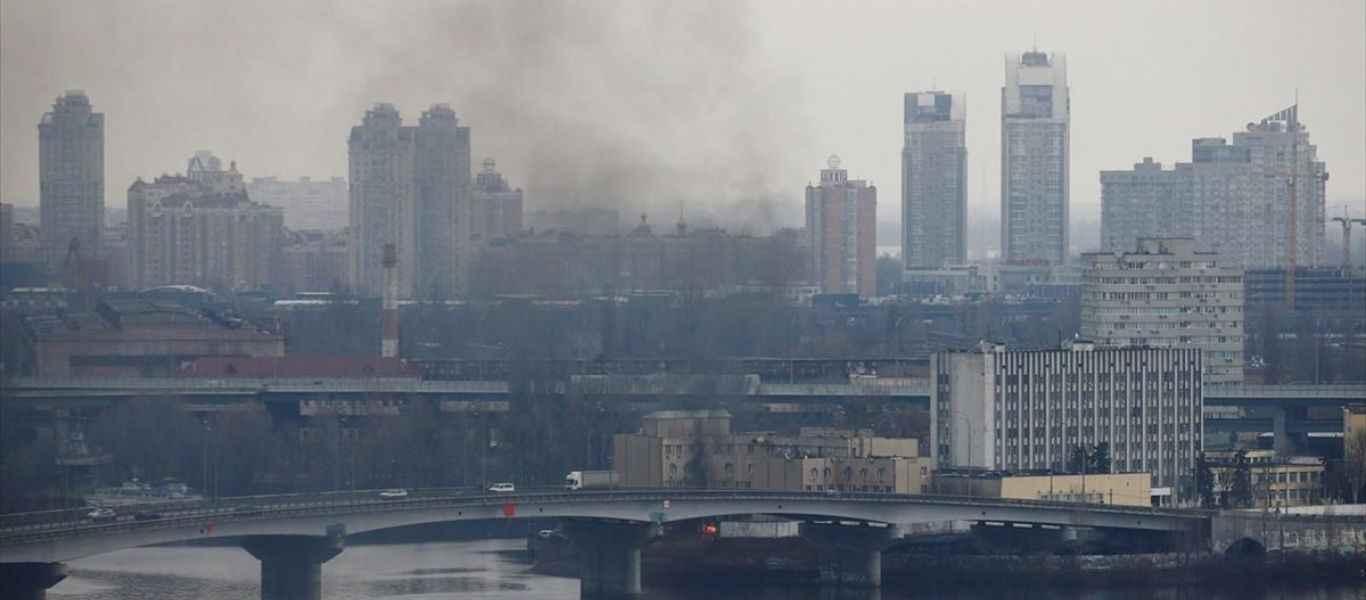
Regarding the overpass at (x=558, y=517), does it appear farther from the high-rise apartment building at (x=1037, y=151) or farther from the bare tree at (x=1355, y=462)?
the high-rise apartment building at (x=1037, y=151)

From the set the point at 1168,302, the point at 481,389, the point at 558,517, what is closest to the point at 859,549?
the point at 558,517

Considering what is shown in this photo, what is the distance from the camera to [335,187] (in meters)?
50.2

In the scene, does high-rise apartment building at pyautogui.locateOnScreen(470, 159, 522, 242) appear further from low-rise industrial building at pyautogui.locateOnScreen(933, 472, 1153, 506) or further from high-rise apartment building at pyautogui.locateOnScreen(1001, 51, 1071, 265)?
high-rise apartment building at pyautogui.locateOnScreen(1001, 51, 1071, 265)

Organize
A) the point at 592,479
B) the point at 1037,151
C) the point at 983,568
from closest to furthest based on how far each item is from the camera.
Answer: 1. the point at 983,568
2. the point at 592,479
3. the point at 1037,151

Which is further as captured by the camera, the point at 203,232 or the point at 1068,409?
the point at 203,232

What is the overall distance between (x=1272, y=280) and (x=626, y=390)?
20281 millimetres

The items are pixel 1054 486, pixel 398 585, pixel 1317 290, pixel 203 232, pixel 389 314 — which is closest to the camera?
pixel 398 585

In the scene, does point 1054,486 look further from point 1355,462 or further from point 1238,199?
point 1238,199

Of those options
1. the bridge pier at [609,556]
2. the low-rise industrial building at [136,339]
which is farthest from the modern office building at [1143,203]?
the bridge pier at [609,556]

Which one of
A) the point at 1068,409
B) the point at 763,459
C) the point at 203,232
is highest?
the point at 203,232

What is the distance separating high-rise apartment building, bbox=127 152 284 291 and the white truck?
67.7ft

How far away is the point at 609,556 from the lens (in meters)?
20.7

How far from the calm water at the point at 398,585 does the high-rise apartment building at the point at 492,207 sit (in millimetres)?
13734

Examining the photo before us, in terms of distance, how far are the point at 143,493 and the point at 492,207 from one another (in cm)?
1515
